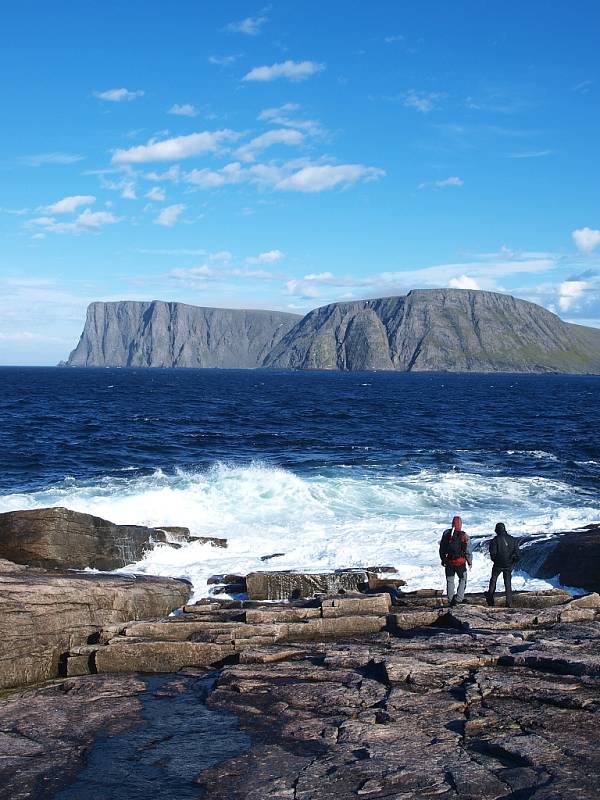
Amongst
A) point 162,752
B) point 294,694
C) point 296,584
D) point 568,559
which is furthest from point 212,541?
point 162,752

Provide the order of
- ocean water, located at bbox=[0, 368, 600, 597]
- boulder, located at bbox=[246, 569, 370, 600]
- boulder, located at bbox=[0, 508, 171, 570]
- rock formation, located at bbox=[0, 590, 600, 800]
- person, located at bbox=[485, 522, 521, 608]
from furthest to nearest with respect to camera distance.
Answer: ocean water, located at bbox=[0, 368, 600, 597] < boulder, located at bbox=[0, 508, 171, 570] < boulder, located at bbox=[246, 569, 370, 600] < person, located at bbox=[485, 522, 521, 608] < rock formation, located at bbox=[0, 590, 600, 800]

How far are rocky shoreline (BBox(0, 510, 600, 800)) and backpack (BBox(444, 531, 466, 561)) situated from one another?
115cm

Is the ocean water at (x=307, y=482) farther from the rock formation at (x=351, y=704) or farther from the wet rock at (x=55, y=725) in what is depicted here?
the wet rock at (x=55, y=725)

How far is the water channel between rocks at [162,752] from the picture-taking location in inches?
342

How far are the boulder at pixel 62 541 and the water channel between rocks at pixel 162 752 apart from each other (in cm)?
988

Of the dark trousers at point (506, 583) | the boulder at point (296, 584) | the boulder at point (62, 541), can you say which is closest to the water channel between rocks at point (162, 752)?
the boulder at point (296, 584)

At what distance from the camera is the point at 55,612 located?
14.4 m

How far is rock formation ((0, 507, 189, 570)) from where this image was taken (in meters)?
20.3

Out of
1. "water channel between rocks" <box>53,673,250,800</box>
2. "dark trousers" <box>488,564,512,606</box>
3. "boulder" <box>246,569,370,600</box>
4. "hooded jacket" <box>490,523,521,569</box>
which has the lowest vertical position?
"boulder" <box>246,569,370,600</box>

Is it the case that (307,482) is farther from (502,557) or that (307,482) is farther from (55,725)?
(55,725)

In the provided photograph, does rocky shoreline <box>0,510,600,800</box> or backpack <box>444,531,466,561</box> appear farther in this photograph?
backpack <box>444,531,466,561</box>

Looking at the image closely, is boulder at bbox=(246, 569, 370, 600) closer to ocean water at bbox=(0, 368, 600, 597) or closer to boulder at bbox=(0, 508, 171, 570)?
ocean water at bbox=(0, 368, 600, 597)

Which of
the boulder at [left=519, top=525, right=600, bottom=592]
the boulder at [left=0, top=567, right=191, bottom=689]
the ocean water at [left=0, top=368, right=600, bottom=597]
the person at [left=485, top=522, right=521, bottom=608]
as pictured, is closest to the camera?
the boulder at [left=0, top=567, right=191, bottom=689]

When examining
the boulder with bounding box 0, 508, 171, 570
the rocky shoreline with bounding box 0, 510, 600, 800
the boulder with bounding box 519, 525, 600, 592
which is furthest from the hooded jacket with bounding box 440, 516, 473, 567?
the boulder with bounding box 0, 508, 171, 570
